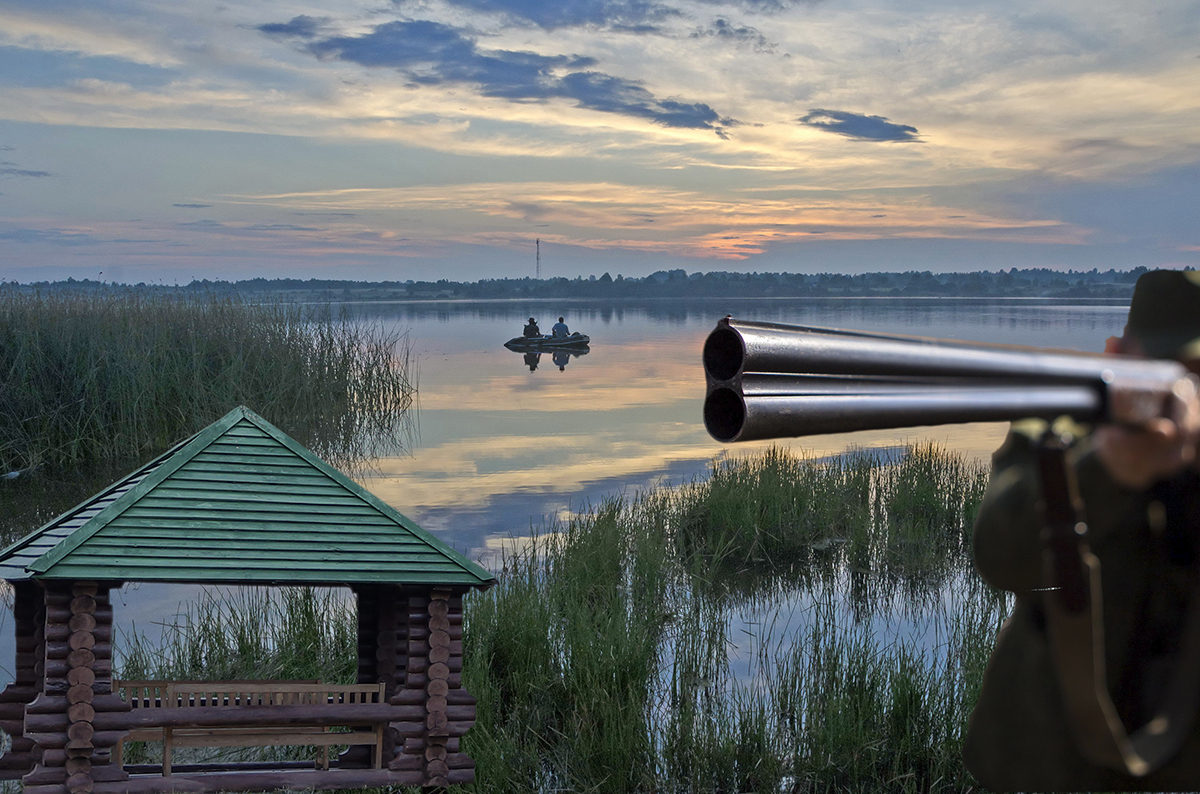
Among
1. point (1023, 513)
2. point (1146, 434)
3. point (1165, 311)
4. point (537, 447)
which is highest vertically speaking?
point (1165, 311)

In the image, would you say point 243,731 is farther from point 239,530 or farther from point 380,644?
point 239,530

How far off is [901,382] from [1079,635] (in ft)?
1.62

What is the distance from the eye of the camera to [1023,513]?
1786 millimetres

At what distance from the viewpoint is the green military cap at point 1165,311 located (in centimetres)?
190

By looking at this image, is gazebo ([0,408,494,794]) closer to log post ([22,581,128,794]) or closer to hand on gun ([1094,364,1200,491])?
log post ([22,581,128,794])

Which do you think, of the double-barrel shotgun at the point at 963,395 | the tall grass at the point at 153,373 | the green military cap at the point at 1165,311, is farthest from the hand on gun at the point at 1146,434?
the tall grass at the point at 153,373

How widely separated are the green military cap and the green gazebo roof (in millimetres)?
2803

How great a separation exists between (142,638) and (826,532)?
27.0 ft

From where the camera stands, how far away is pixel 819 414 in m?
1.35

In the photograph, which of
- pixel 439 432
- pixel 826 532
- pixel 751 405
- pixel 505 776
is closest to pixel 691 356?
pixel 439 432

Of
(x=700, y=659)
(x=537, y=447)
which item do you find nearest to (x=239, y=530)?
(x=700, y=659)

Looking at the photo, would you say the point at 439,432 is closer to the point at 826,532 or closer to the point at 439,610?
the point at 826,532

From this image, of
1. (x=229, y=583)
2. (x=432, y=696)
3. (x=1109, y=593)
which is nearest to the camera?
(x=1109, y=593)

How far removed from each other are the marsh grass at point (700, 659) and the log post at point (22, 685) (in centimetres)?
238
